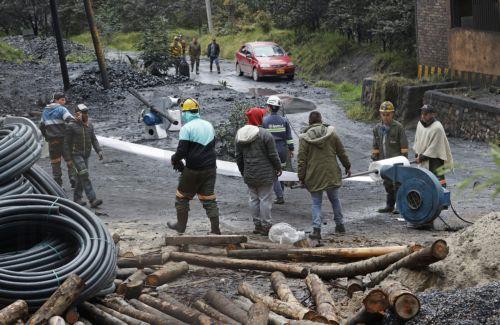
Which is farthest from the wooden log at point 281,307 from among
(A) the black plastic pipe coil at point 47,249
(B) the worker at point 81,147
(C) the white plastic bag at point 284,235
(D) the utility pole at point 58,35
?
(D) the utility pole at point 58,35

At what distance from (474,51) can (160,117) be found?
871 cm

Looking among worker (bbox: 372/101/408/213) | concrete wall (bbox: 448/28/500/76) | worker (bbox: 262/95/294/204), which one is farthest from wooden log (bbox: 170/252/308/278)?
concrete wall (bbox: 448/28/500/76)

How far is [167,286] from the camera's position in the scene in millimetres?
8578

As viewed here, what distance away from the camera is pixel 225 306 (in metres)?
7.51

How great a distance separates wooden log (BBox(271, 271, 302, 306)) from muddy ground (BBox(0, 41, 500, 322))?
0.18 meters

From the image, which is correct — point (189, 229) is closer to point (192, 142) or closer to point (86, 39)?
point (192, 142)

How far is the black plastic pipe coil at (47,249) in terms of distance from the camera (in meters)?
7.36

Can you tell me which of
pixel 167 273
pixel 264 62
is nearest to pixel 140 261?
pixel 167 273

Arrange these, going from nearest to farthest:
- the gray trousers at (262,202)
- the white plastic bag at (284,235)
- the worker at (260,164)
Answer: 1. the white plastic bag at (284,235)
2. the worker at (260,164)
3. the gray trousers at (262,202)

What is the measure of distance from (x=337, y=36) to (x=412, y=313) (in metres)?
28.5

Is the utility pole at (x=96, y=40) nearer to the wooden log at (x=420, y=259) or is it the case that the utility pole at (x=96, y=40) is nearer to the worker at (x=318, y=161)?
the worker at (x=318, y=161)

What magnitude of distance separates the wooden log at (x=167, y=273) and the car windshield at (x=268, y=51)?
2469 centimetres

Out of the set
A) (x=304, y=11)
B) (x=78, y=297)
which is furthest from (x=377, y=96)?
(x=78, y=297)

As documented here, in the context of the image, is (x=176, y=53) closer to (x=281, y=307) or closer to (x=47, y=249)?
(x=47, y=249)
